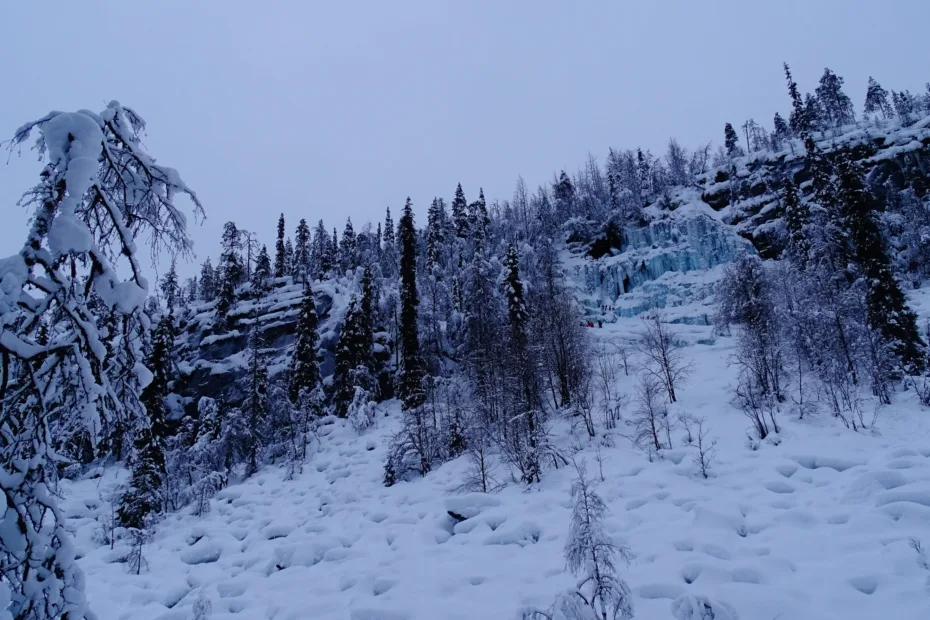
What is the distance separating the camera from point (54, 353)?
329 centimetres

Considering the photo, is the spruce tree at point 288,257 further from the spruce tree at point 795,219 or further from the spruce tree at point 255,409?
the spruce tree at point 795,219

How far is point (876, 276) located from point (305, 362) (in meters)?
39.1

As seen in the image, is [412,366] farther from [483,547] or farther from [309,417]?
[483,547]

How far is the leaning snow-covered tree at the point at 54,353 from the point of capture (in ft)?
10.1

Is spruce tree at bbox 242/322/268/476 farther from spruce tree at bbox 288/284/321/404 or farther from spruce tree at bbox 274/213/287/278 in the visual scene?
spruce tree at bbox 274/213/287/278

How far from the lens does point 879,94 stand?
8019 cm

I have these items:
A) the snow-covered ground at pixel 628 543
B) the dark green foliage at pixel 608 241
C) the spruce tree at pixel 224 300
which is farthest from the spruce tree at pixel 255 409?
the dark green foliage at pixel 608 241

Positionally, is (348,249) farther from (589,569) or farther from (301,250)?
(589,569)

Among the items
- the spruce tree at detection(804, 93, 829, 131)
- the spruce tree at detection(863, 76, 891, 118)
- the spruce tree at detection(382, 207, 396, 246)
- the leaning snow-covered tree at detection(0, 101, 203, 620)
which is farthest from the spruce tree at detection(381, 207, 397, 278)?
the spruce tree at detection(863, 76, 891, 118)

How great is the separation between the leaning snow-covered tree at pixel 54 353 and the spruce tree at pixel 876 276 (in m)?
29.2

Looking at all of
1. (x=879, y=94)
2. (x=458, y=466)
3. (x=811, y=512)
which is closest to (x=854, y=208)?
(x=811, y=512)

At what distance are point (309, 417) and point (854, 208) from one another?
121 feet

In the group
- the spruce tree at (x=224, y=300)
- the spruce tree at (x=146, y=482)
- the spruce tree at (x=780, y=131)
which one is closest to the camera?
the spruce tree at (x=146, y=482)

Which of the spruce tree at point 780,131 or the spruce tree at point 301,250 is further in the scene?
the spruce tree at point 780,131
